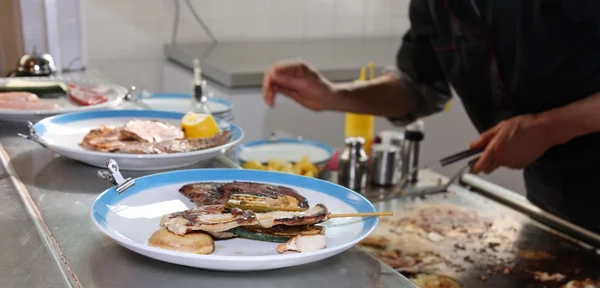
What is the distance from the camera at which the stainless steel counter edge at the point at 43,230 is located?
660 millimetres

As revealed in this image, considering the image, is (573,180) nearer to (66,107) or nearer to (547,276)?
(547,276)

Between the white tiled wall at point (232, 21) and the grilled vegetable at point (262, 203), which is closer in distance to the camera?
the grilled vegetable at point (262, 203)

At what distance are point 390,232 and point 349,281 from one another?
0.87 metres

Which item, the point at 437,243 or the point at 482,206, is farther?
the point at 482,206

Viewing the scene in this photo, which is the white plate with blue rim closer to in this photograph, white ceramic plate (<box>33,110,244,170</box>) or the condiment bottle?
white ceramic plate (<box>33,110,244,170</box>)

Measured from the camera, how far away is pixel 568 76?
153 cm

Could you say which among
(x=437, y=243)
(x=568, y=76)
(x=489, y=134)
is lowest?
(x=437, y=243)

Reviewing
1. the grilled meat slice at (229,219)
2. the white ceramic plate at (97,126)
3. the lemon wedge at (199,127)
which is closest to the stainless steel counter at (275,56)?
the white ceramic plate at (97,126)

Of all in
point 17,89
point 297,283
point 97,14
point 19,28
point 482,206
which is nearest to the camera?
point 297,283

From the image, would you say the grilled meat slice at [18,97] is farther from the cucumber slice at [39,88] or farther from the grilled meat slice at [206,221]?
the grilled meat slice at [206,221]

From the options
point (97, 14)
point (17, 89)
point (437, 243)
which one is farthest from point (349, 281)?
point (97, 14)

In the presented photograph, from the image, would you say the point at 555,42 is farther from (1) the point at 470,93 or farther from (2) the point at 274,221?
(2) the point at 274,221

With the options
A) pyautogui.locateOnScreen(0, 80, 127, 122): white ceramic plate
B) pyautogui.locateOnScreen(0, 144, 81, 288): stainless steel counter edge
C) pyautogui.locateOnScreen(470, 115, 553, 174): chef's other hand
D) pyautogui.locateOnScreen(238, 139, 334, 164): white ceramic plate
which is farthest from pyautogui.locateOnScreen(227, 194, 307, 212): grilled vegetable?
pyautogui.locateOnScreen(238, 139, 334, 164): white ceramic plate

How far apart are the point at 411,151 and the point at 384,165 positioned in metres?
0.14
